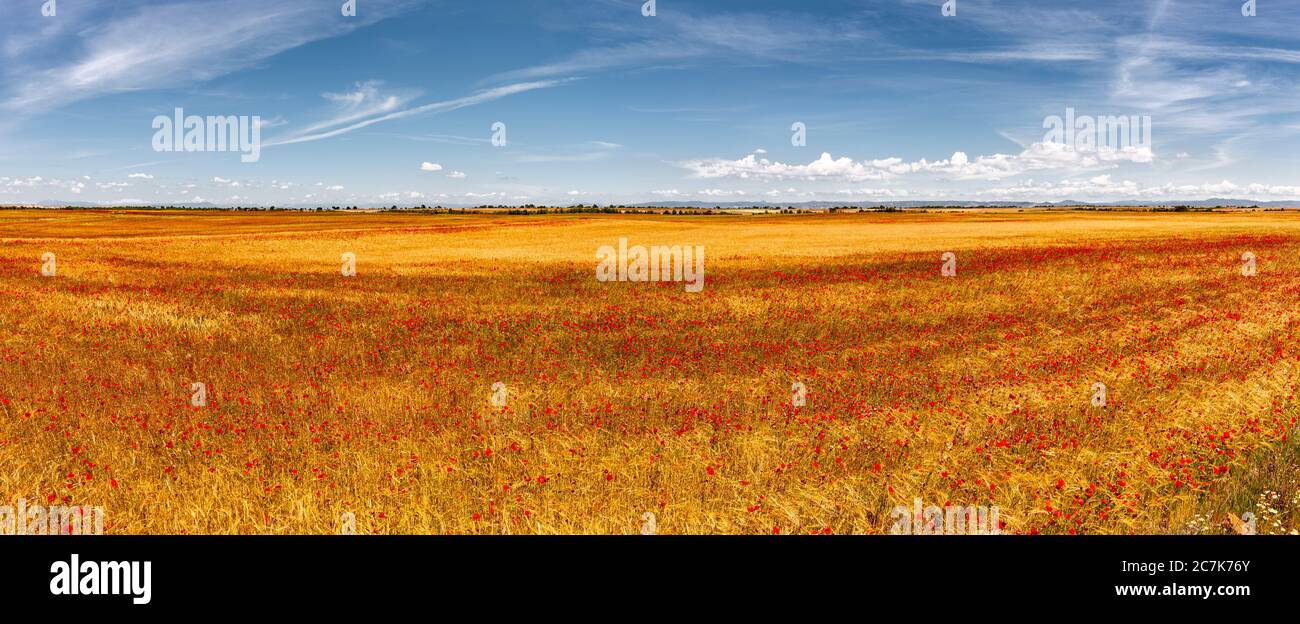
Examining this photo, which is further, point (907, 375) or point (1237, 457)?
point (907, 375)

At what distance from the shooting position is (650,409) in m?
9.71

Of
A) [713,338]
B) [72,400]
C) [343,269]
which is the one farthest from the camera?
[343,269]

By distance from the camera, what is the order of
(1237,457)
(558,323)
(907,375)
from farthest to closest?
(558,323) < (907,375) < (1237,457)

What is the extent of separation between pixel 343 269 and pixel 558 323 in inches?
722

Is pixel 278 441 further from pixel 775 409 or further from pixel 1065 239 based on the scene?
pixel 1065 239

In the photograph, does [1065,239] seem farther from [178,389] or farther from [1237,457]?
[178,389]

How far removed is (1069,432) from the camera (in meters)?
8.62

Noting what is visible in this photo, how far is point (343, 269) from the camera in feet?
100

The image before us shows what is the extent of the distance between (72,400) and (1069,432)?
1450 centimetres

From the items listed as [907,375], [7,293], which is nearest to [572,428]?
[907,375]

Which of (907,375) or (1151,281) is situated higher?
(1151,281)

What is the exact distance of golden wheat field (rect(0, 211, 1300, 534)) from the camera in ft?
21.4

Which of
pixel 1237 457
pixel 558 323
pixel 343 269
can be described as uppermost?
pixel 343 269

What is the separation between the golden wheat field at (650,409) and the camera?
21.4 feet
